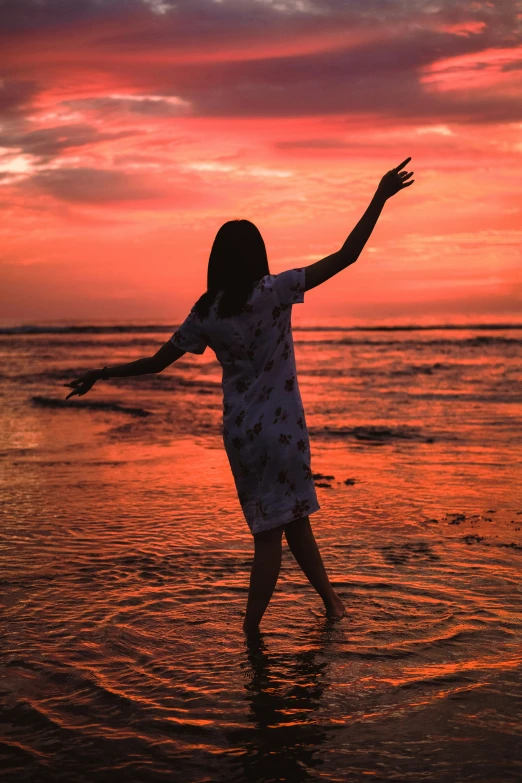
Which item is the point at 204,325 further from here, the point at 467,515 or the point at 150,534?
the point at 467,515

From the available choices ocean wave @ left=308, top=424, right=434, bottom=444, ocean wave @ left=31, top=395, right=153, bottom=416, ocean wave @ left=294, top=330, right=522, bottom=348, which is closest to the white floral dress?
ocean wave @ left=308, top=424, right=434, bottom=444

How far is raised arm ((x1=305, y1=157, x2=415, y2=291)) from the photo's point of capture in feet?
11.7

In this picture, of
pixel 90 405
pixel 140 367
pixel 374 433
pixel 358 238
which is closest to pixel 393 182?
pixel 358 238

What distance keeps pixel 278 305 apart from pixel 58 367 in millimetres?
25937

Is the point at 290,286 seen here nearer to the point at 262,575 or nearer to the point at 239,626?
the point at 262,575

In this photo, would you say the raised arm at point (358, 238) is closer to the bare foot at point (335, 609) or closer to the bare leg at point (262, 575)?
the bare leg at point (262, 575)

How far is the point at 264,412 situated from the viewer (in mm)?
3811

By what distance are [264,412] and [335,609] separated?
3.57ft

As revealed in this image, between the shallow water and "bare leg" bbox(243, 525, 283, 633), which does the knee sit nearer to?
"bare leg" bbox(243, 525, 283, 633)

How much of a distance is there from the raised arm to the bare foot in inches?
62.0

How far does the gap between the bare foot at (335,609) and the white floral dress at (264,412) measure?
1.85ft

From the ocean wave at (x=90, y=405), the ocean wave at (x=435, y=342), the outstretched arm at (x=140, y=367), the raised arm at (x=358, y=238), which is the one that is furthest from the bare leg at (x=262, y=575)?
the ocean wave at (x=435, y=342)

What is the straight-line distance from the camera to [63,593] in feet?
14.8

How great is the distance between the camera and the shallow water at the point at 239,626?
2.81 m
